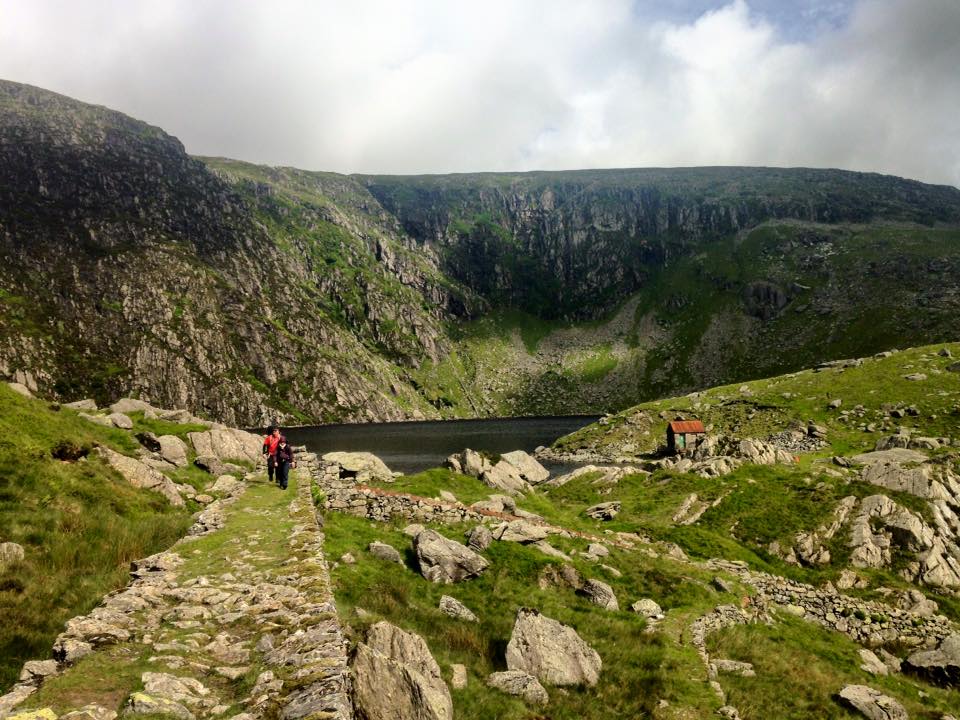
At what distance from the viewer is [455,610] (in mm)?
16312

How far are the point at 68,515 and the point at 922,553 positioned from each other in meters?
42.6

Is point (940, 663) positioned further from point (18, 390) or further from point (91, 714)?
point (18, 390)

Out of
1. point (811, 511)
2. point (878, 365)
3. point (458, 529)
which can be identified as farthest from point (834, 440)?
point (458, 529)

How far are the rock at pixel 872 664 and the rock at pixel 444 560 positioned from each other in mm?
16180

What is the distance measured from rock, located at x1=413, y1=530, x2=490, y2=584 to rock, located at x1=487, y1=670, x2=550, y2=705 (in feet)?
20.4

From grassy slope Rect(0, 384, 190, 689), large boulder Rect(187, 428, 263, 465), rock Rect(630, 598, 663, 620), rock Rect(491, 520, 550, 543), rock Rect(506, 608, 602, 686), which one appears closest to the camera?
grassy slope Rect(0, 384, 190, 689)

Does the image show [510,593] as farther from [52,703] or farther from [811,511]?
[811,511]

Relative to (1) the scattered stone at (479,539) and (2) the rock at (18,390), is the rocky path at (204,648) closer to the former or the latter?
(1) the scattered stone at (479,539)

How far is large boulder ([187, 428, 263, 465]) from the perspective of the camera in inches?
1241

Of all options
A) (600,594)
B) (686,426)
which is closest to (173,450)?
(600,594)

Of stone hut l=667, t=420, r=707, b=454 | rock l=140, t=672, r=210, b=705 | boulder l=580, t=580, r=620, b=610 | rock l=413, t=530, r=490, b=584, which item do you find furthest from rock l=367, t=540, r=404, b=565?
stone hut l=667, t=420, r=707, b=454

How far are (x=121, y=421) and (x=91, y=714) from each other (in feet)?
94.1

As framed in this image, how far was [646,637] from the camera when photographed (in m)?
17.6

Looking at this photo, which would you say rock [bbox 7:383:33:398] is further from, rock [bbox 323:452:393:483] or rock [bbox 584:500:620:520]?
rock [bbox 584:500:620:520]
